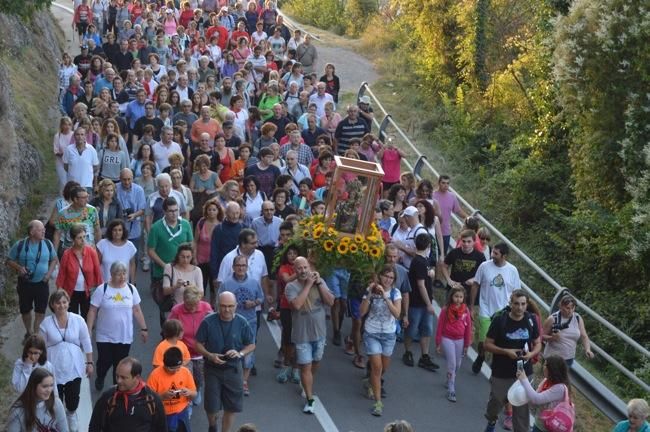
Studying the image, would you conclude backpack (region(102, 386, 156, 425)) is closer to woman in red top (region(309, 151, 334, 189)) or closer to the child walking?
the child walking

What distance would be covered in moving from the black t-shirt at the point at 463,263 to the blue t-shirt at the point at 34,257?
4.98 m

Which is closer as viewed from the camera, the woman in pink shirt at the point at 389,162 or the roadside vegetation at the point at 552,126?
the roadside vegetation at the point at 552,126

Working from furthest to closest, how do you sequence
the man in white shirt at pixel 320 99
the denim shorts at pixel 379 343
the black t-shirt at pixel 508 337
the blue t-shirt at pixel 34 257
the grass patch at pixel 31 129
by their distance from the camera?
the man in white shirt at pixel 320 99
the grass patch at pixel 31 129
the blue t-shirt at pixel 34 257
the denim shorts at pixel 379 343
the black t-shirt at pixel 508 337

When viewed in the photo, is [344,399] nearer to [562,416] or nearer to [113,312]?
[113,312]

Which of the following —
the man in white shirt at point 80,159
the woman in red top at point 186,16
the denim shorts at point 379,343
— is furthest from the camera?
the woman in red top at point 186,16

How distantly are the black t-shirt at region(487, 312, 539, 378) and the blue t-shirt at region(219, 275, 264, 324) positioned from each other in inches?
103

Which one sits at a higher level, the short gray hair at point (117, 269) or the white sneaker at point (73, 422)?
the short gray hair at point (117, 269)

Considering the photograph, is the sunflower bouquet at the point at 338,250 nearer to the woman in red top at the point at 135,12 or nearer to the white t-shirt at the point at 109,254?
the white t-shirt at the point at 109,254

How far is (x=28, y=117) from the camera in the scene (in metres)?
20.3

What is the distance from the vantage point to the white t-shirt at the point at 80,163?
1569 centimetres

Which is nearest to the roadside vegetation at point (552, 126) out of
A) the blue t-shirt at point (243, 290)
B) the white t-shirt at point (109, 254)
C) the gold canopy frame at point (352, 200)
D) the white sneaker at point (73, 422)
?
the gold canopy frame at point (352, 200)

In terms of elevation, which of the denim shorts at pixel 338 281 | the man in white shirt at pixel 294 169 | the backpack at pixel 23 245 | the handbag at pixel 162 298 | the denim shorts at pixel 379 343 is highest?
the man in white shirt at pixel 294 169

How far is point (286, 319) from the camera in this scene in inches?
494

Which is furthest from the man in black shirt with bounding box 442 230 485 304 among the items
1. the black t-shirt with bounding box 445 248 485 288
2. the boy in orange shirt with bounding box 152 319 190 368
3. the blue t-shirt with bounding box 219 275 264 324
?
the boy in orange shirt with bounding box 152 319 190 368
